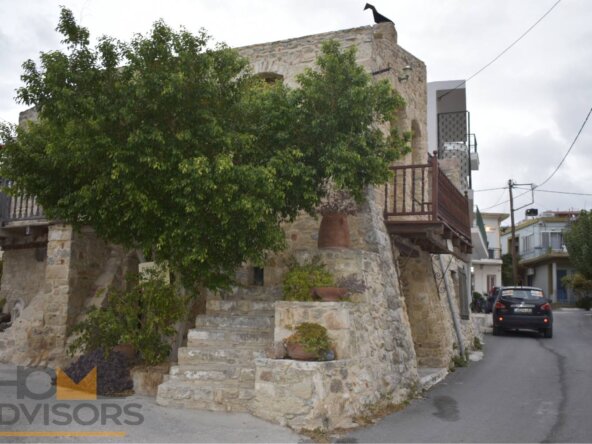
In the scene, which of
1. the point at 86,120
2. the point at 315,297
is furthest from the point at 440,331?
the point at 86,120

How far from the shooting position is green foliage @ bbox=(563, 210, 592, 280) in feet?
97.3

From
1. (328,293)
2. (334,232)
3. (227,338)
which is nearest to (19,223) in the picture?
(227,338)

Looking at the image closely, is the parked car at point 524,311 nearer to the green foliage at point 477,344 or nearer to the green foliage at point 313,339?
the green foliage at point 477,344

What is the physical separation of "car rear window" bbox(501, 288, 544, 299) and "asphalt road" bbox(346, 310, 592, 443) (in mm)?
2843

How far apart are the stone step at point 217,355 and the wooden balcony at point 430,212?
11.8 feet

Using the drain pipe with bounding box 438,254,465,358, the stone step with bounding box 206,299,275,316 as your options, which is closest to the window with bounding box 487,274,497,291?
the drain pipe with bounding box 438,254,465,358

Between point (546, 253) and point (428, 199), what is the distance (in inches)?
1123

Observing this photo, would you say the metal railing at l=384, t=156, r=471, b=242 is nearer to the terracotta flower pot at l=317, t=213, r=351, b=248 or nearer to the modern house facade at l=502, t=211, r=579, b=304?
the terracotta flower pot at l=317, t=213, r=351, b=248

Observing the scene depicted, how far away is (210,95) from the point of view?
7281mm

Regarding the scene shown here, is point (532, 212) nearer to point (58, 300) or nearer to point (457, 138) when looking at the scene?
point (457, 138)

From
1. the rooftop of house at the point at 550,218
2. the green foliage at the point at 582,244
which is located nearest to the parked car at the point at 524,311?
the green foliage at the point at 582,244

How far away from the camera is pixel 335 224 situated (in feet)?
27.3

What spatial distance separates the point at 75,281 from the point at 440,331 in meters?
7.36

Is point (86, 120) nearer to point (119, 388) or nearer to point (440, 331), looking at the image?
point (119, 388)
